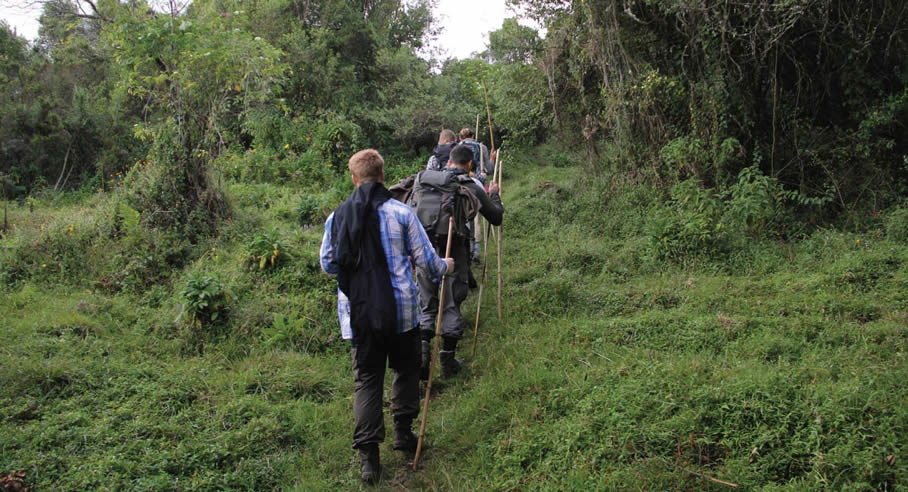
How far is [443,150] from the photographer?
8.04 m

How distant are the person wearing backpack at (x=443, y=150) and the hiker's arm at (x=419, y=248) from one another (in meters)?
3.94

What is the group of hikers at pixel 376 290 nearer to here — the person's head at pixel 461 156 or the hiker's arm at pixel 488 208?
the hiker's arm at pixel 488 208

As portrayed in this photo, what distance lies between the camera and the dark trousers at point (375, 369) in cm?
385

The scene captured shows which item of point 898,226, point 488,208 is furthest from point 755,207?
point 488,208

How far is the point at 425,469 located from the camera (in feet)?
13.6

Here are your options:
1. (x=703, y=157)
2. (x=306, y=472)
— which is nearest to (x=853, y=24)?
(x=703, y=157)

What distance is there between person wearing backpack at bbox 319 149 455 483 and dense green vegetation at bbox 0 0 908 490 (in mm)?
596

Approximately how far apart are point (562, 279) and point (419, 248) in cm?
348

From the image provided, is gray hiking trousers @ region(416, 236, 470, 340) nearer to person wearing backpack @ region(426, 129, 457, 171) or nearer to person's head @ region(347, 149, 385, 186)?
person's head @ region(347, 149, 385, 186)

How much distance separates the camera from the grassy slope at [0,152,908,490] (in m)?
3.59

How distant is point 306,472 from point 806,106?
25.6 feet

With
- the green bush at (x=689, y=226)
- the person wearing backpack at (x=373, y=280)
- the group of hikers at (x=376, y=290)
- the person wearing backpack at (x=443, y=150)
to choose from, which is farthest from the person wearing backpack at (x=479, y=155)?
the person wearing backpack at (x=373, y=280)

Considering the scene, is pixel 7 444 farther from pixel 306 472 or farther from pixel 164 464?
pixel 306 472

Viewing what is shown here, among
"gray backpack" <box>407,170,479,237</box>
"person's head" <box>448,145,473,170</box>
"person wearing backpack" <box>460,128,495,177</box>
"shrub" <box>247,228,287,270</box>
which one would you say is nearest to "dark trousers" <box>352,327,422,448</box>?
"gray backpack" <box>407,170,479,237</box>
